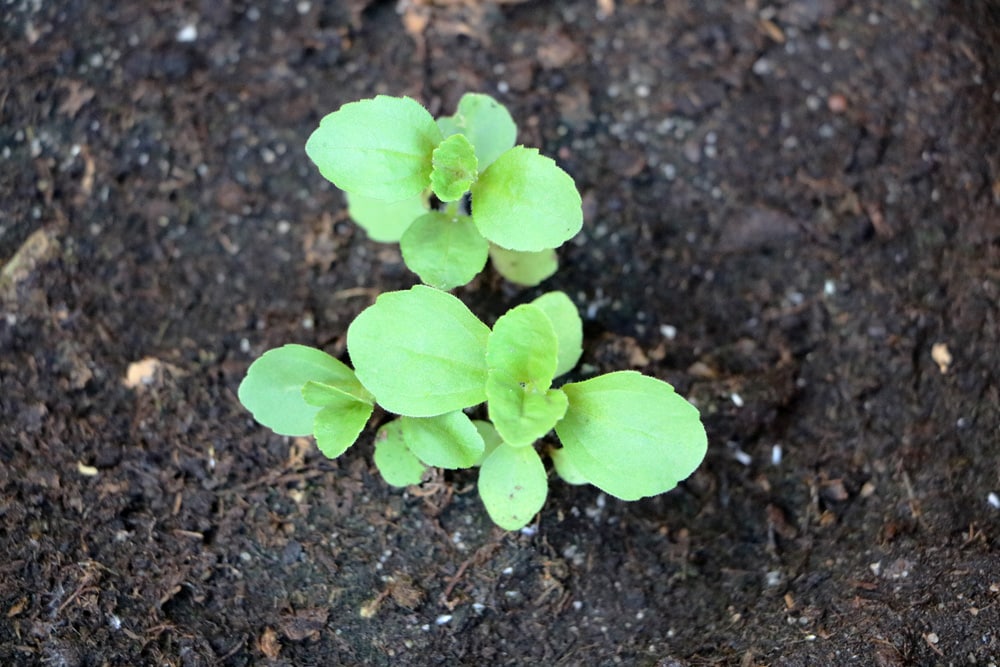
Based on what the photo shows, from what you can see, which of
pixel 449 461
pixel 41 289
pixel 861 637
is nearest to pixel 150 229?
Answer: pixel 41 289

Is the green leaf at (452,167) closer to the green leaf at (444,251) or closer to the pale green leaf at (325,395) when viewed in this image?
the green leaf at (444,251)

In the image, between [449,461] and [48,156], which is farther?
[48,156]

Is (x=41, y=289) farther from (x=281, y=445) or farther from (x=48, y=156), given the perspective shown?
(x=281, y=445)

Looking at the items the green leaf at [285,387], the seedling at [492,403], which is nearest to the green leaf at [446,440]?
the seedling at [492,403]

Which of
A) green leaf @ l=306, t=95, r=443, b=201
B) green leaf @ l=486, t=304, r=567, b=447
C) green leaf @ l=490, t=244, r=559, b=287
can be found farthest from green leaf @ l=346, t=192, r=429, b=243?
green leaf @ l=486, t=304, r=567, b=447

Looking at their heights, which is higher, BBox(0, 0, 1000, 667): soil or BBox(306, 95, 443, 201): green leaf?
BBox(306, 95, 443, 201): green leaf

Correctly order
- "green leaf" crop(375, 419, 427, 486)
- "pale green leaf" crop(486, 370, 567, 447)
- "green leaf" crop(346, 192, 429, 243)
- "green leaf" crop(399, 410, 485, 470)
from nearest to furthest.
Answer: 1. "pale green leaf" crop(486, 370, 567, 447)
2. "green leaf" crop(399, 410, 485, 470)
3. "green leaf" crop(375, 419, 427, 486)
4. "green leaf" crop(346, 192, 429, 243)

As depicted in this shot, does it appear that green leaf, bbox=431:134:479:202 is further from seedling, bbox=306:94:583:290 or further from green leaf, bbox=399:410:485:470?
green leaf, bbox=399:410:485:470
